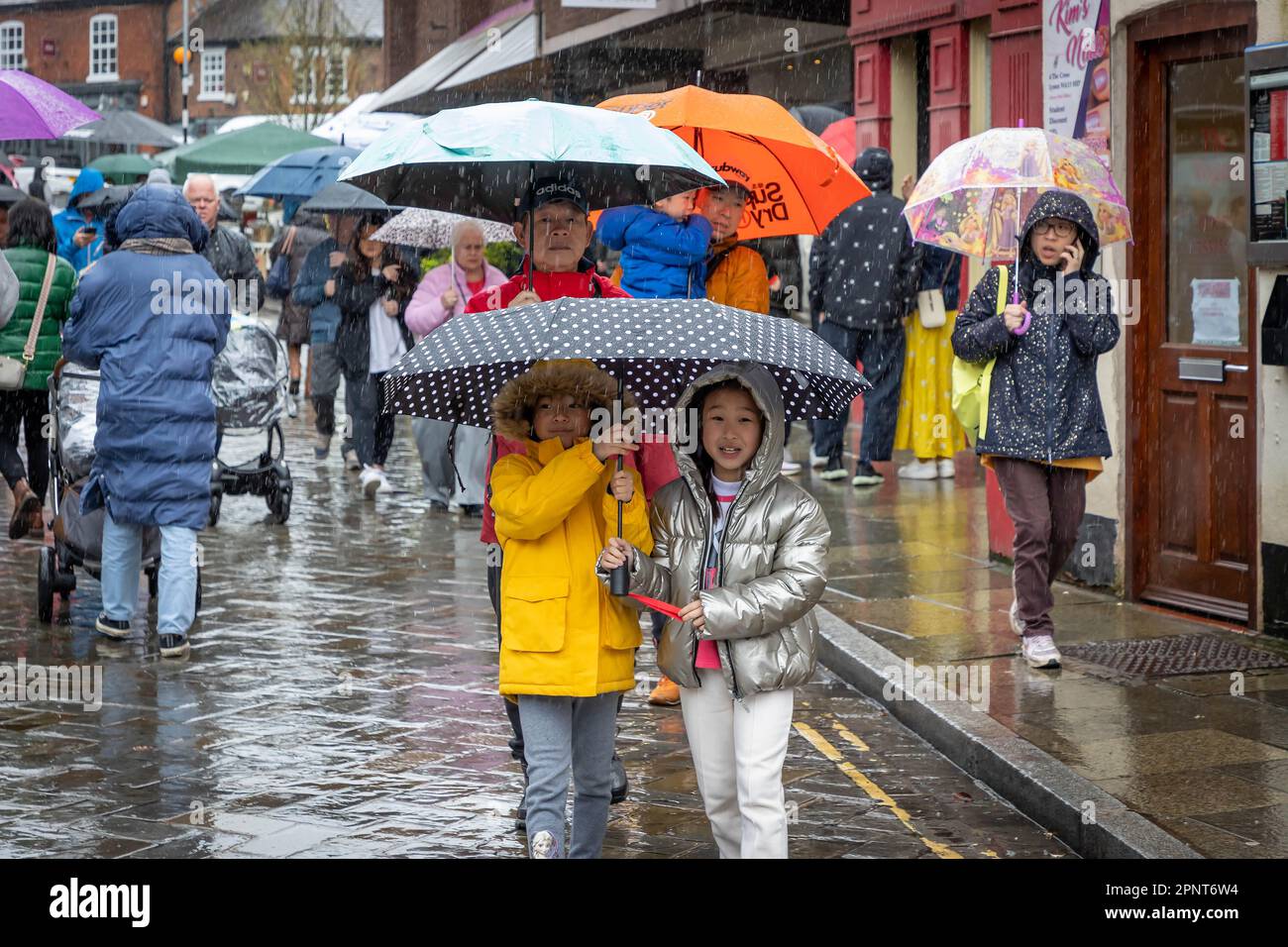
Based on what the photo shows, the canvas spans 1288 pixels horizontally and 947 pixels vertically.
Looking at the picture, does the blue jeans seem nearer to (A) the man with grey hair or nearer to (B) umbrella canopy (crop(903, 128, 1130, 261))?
(B) umbrella canopy (crop(903, 128, 1130, 261))

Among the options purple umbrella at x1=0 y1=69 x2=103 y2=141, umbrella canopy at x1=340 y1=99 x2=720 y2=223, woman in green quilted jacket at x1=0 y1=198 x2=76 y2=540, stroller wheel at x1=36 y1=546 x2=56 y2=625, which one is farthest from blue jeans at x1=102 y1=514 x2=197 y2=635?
umbrella canopy at x1=340 y1=99 x2=720 y2=223

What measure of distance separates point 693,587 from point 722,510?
0.22 metres

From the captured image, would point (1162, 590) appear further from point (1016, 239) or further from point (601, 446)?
point (601, 446)

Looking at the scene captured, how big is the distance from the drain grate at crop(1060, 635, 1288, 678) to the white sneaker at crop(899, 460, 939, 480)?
521 cm

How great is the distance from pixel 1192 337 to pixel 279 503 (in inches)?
225

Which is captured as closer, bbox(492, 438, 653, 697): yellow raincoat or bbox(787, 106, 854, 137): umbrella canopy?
bbox(492, 438, 653, 697): yellow raincoat

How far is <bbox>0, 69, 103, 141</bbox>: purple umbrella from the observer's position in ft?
28.7

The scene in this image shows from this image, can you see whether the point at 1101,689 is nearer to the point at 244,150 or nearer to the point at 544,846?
the point at 544,846

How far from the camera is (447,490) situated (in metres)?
12.5

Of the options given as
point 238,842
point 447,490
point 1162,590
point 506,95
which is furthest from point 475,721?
point 506,95

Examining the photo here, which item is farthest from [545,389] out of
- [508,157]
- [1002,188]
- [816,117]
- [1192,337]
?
→ [816,117]

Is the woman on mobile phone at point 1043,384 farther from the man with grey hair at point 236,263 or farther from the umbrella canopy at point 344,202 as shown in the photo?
the umbrella canopy at point 344,202

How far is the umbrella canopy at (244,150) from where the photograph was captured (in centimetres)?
2334
